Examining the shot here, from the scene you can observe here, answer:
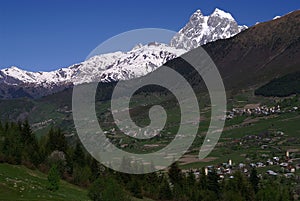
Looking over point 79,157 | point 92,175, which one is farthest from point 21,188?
point 79,157

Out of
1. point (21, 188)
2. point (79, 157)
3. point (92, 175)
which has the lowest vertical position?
point (21, 188)

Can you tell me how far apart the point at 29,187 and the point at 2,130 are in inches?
1445

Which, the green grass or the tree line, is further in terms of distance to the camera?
the tree line

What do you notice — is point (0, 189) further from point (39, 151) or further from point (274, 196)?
point (274, 196)

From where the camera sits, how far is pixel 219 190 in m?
109

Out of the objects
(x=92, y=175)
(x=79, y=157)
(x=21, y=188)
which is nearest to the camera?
(x=21, y=188)

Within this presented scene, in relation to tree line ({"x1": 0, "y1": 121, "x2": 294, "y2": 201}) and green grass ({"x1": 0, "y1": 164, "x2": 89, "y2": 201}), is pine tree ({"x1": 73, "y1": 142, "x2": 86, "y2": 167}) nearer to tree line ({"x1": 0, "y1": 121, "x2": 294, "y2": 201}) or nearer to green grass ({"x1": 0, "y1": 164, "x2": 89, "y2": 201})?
tree line ({"x1": 0, "y1": 121, "x2": 294, "y2": 201})

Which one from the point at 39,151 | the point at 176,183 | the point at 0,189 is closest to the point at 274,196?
the point at 176,183

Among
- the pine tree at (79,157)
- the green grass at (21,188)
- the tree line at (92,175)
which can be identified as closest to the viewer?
the green grass at (21,188)

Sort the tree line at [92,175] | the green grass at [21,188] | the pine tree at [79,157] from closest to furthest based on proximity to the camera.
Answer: the green grass at [21,188]
the tree line at [92,175]
the pine tree at [79,157]

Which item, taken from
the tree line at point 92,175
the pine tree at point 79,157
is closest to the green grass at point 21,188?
the tree line at point 92,175

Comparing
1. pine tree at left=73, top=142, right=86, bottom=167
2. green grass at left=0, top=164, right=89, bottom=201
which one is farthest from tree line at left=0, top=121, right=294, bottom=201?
green grass at left=0, top=164, right=89, bottom=201

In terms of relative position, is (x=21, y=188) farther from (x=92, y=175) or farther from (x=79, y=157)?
(x=79, y=157)

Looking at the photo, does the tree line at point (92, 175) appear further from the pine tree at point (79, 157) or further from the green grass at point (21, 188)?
the green grass at point (21, 188)
